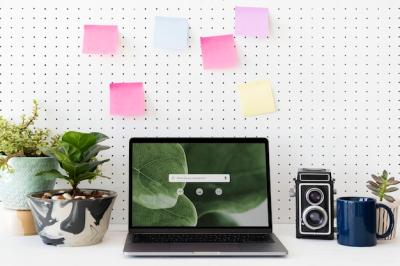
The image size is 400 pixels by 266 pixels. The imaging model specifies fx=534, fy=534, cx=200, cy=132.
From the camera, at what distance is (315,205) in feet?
3.84

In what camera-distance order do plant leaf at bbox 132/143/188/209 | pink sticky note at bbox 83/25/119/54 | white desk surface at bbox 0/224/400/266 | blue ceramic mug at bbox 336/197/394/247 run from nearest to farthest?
white desk surface at bbox 0/224/400/266
blue ceramic mug at bbox 336/197/394/247
plant leaf at bbox 132/143/188/209
pink sticky note at bbox 83/25/119/54

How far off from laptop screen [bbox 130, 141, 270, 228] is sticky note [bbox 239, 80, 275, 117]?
0.43ft

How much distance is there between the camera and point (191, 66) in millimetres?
1354

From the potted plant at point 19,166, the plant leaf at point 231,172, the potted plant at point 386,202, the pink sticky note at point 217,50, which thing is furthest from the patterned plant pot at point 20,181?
the potted plant at point 386,202

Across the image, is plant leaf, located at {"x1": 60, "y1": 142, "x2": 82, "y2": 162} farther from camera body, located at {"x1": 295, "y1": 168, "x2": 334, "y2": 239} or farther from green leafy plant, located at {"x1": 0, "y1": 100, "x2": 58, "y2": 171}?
camera body, located at {"x1": 295, "y1": 168, "x2": 334, "y2": 239}

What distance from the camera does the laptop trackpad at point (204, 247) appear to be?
1.03 meters

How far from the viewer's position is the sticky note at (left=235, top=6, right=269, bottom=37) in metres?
1.34

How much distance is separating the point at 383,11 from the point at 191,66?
1.67 ft

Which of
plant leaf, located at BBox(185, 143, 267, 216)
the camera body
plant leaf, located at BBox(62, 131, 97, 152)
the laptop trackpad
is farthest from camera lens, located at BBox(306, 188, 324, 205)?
plant leaf, located at BBox(62, 131, 97, 152)

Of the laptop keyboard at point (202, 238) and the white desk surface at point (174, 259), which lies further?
the laptop keyboard at point (202, 238)

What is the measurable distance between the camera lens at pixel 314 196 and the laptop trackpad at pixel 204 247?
0.69 feet

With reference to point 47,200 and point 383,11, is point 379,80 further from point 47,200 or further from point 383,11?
point 47,200

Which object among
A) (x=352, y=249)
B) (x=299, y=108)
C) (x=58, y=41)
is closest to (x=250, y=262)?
(x=352, y=249)

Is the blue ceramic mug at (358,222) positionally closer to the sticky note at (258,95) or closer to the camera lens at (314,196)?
the camera lens at (314,196)
